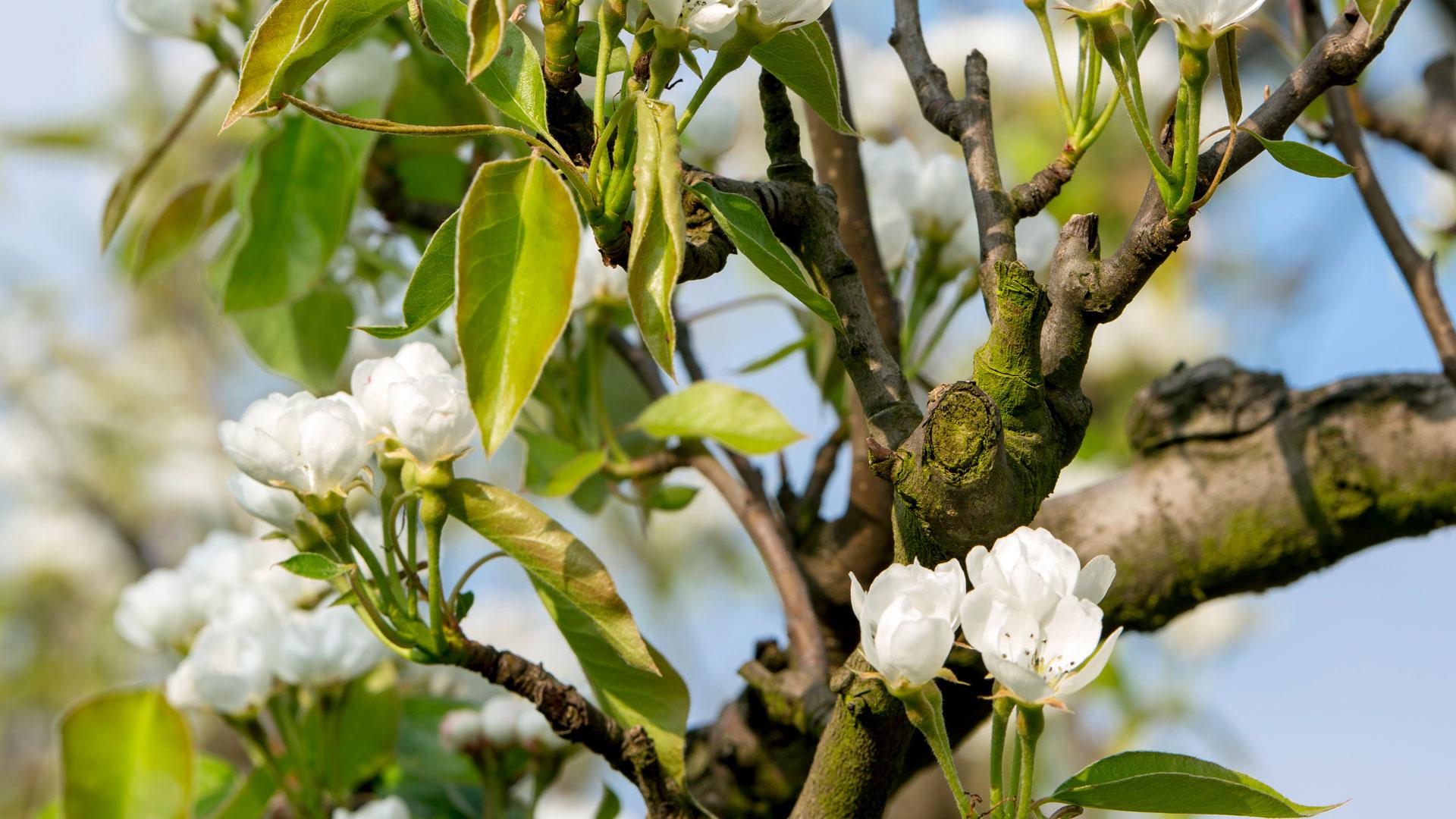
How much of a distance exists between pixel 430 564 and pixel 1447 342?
2.29ft

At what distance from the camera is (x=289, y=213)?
37.1 inches

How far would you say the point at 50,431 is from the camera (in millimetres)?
3633

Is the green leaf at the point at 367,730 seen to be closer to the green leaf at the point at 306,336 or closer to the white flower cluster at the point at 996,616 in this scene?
the green leaf at the point at 306,336

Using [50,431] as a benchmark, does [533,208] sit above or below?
below

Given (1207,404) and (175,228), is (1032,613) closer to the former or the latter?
(1207,404)

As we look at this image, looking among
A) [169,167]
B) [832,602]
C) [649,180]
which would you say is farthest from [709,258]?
[169,167]

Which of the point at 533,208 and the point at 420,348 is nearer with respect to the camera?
the point at 533,208

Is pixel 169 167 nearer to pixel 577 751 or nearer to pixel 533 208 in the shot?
pixel 577 751

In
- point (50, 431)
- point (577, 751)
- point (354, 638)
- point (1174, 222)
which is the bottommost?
point (577, 751)

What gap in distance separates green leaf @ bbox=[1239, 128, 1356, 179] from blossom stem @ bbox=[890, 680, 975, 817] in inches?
10.1

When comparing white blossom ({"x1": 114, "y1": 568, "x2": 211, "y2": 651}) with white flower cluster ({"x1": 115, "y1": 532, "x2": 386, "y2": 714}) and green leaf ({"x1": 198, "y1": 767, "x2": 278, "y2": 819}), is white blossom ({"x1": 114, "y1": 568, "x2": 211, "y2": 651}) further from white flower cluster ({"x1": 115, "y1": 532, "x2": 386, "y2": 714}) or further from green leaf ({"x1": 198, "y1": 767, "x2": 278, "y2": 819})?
green leaf ({"x1": 198, "y1": 767, "x2": 278, "y2": 819})

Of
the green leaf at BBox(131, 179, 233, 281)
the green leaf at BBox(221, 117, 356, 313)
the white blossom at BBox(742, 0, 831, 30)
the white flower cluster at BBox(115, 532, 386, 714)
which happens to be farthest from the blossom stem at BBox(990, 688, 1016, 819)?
the green leaf at BBox(131, 179, 233, 281)

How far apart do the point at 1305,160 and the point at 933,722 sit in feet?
0.90

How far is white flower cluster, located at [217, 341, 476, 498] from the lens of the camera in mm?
602
